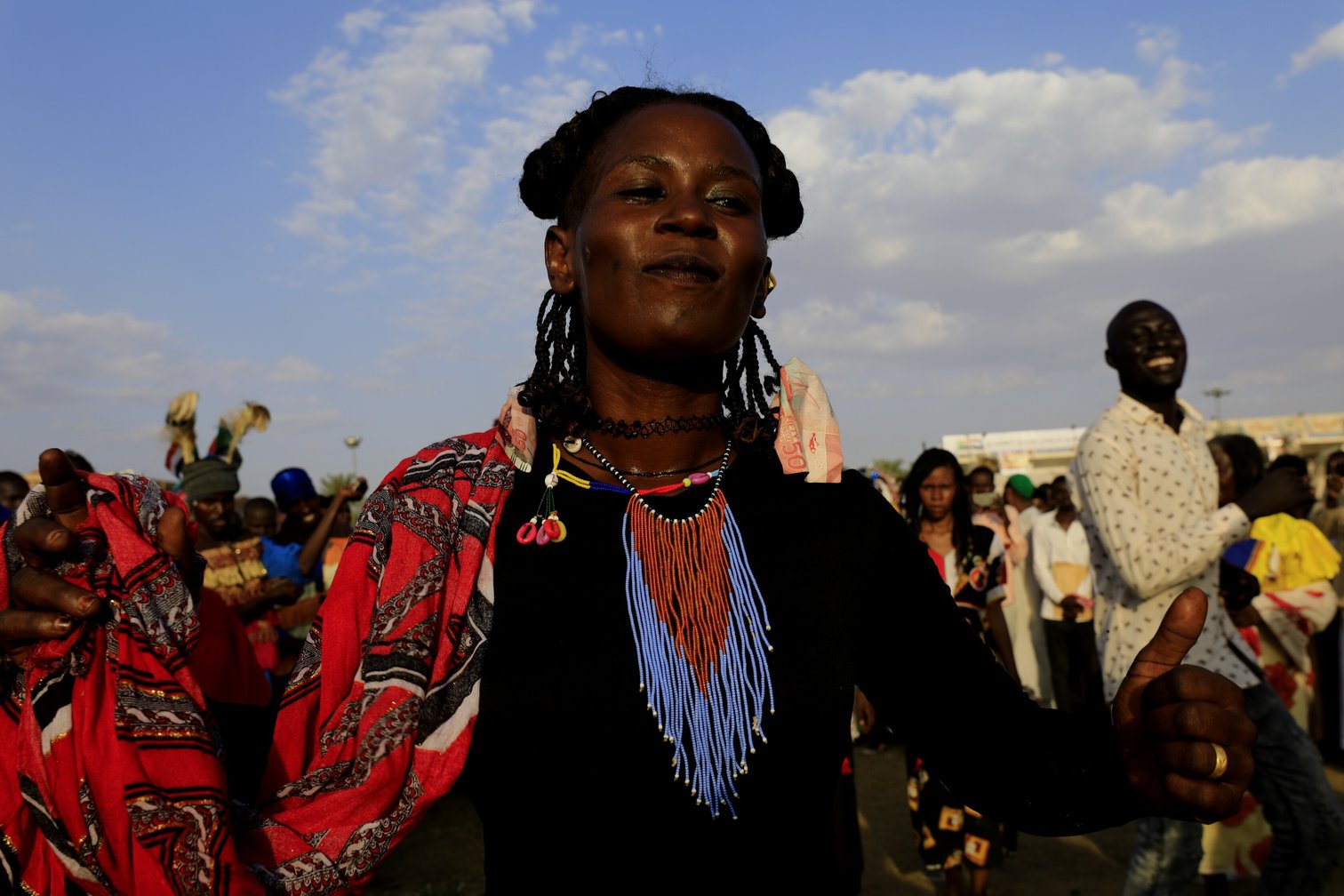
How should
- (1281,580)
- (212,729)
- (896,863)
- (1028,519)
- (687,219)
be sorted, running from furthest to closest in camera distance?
(1028,519) < (1281,580) < (896,863) < (687,219) < (212,729)

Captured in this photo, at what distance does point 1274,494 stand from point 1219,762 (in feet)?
8.21

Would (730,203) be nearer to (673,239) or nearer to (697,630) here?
(673,239)

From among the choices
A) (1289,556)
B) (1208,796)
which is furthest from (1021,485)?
(1208,796)

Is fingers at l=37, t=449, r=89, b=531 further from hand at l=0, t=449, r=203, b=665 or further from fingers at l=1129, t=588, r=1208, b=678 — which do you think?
fingers at l=1129, t=588, r=1208, b=678

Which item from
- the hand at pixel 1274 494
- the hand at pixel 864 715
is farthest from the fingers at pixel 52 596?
the hand at pixel 864 715

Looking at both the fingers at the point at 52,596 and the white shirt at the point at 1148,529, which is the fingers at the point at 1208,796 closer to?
the fingers at the point at 52,596

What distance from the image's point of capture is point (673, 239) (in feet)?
5.75

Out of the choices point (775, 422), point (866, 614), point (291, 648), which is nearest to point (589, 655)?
point (866, 614)

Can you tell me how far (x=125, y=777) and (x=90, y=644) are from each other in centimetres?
20

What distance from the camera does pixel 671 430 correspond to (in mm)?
1956

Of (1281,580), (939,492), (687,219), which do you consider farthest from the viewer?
(1281,580)

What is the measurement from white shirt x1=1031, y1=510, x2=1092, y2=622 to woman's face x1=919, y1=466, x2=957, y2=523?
3322 mm

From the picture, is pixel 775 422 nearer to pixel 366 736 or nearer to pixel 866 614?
pixel 866 614

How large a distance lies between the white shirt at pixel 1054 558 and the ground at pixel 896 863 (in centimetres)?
220
